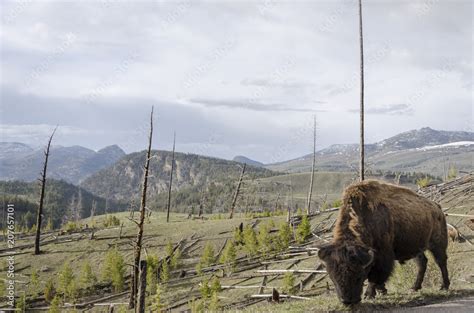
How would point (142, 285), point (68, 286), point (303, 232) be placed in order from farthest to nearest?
1. point (303, 232)
2. point (68, 286)
3. point (142, 285)

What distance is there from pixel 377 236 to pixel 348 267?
1.95m

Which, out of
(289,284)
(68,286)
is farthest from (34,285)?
(289,284)

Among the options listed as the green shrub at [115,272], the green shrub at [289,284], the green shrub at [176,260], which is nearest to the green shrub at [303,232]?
the green shrub at [176,260]

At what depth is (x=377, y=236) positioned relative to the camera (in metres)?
11.2

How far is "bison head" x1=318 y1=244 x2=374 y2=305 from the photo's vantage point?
379 inches

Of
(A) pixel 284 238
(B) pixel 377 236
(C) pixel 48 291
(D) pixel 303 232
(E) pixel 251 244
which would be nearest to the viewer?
(B) pixel 377 236

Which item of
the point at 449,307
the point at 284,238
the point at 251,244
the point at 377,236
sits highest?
the point at 377,236

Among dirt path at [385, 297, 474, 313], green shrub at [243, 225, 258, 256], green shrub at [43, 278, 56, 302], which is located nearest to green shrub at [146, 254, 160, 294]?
green shrub at [243, 225, 258, 256]

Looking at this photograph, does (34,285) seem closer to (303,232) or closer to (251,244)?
(251,244)

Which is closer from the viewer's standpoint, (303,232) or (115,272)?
(303,232)

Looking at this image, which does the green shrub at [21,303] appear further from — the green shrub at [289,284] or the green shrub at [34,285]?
the green shrub at [289,284]

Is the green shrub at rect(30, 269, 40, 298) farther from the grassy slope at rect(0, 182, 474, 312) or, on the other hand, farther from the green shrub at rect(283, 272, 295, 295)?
the green shrub at rect(283, 272, 295, 295)

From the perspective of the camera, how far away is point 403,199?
41.3ft

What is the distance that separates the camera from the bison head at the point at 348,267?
9.62 metres
